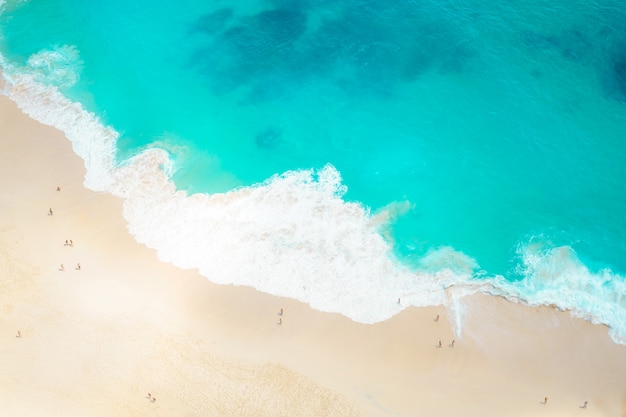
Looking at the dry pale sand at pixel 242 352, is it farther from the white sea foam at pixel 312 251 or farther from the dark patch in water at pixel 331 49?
the dark patch in water at pixel 331 49

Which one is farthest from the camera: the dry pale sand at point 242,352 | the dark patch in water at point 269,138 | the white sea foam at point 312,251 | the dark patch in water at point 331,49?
the dark patch in water at point 331,49

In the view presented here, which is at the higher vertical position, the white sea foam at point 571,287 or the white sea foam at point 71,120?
the white sea foam at point 71,120

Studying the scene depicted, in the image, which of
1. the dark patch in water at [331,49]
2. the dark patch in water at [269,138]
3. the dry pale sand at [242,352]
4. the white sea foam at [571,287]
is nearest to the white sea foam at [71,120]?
the dry pale sand at [242,352]

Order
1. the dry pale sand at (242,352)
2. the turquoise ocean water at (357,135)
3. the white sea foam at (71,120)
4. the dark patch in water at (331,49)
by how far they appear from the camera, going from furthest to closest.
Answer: the dark patch in water at (331,49), the white sea foam at (71,120), the turquoise ocean water at (357,135), the dry pale sand at (242,352)

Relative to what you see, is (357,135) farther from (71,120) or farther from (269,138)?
(71,120)

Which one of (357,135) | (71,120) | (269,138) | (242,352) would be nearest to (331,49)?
(357,135)

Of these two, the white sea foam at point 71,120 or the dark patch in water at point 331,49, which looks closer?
the white sea foam at point 71,120

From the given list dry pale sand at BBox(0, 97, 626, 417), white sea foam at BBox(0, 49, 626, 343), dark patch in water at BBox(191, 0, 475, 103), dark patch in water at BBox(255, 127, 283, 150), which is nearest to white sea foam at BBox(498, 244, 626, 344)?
white sea foam at BBox(0, 49, 626, 343)

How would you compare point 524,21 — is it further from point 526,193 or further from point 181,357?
point 181,357
